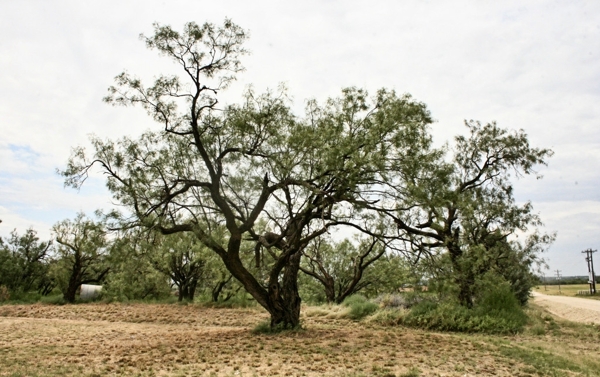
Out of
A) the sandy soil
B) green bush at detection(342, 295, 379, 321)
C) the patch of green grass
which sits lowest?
the patch of green grass

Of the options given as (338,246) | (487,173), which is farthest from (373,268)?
(487,173)

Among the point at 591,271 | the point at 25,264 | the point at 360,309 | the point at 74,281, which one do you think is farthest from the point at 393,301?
the point at 591,271

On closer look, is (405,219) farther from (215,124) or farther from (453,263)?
(215,124)

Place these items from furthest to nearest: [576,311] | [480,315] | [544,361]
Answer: [576,311]
[480,315]
[544,361]

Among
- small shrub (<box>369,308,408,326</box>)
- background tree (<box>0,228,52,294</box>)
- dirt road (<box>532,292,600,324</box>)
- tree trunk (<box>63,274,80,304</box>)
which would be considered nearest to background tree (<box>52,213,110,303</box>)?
tree trunk (<box>63,274,80,304</box>)

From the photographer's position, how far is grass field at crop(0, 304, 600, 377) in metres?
7.69

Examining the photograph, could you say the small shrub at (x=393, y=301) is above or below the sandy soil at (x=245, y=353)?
above

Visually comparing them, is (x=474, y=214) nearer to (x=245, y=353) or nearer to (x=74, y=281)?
(x=245, y=353)

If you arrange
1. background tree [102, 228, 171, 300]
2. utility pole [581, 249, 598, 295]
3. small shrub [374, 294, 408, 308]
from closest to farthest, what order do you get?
small shrub [374, 294, 408, 308] → background tree [102, 228, 171, 300] → utility pole [581, 249, 598, 295]

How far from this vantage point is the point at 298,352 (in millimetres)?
9062

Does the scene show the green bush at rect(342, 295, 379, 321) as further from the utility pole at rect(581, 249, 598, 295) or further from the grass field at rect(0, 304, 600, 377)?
the utility pole at rect(581, 249, 598, 295)

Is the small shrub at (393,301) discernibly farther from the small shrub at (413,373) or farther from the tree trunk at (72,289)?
the tree trunk at (72,289)

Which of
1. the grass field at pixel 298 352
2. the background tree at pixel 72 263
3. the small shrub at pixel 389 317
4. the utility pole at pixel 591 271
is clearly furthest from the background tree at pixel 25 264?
the utility pole at pixel 591 271

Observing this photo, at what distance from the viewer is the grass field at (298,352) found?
7.69 metres
